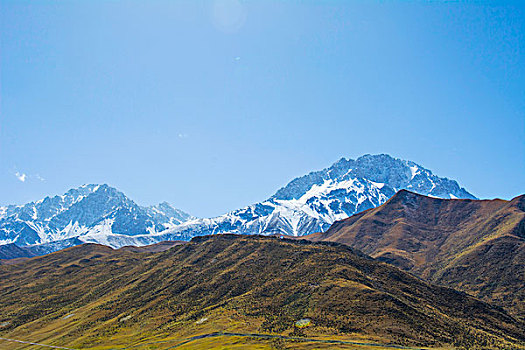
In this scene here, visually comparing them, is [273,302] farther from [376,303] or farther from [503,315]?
[503,315]

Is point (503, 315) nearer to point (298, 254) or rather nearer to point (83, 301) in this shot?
point (298, 254)

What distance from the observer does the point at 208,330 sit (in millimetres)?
117500

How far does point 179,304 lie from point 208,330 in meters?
40.0

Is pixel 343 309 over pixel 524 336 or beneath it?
over

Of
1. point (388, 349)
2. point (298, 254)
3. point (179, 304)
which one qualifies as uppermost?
point (298, 254)

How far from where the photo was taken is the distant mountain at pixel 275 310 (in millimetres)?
104438

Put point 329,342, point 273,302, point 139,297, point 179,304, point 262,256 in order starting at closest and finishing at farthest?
1. point 329,342
2. point 273,302
3. point 179,304
4. point 139,297
5. point 262,256

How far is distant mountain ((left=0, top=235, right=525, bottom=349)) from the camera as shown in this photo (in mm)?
104438

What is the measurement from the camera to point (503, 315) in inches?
5472

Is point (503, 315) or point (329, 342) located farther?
point (503, 315)

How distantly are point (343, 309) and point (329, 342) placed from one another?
22.6 metres

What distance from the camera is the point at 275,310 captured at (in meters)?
126

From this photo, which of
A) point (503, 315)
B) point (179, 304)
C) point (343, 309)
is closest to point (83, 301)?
point (179, 304)

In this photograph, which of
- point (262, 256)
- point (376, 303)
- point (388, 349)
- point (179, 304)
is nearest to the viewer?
point (388, 349)
